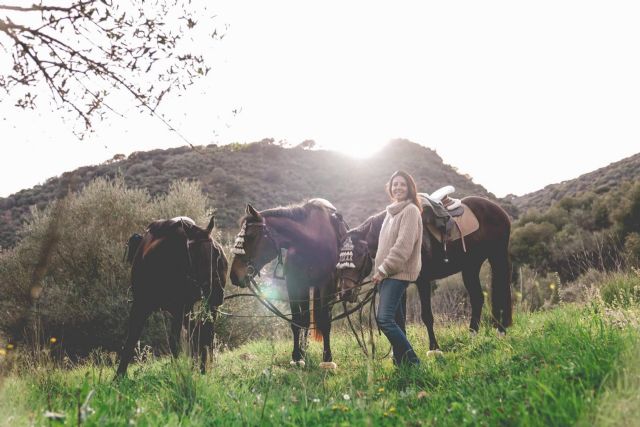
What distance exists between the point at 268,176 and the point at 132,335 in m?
35.0

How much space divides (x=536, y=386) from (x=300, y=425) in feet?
5.72

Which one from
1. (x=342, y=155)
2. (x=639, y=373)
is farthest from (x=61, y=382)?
(x=342, y=155)

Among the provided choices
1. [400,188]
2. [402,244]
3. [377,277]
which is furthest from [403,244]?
[400,188]

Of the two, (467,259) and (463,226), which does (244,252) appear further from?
(467,259)

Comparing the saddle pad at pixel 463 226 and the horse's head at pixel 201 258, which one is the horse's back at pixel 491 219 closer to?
the saddle pad at pixel 463 226

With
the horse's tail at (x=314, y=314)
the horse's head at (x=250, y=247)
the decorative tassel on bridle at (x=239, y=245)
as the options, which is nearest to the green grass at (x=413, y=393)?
the horse's tail at (x=314, y=314)

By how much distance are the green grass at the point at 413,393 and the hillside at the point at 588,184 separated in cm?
2549

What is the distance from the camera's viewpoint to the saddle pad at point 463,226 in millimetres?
6898

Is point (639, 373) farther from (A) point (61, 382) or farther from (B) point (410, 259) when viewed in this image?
(A) point (61, 382)

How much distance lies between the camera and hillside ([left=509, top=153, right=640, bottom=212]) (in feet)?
88.9

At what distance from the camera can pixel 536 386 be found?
320 cm

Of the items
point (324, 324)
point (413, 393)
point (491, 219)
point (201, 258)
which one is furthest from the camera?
point (491, 219)

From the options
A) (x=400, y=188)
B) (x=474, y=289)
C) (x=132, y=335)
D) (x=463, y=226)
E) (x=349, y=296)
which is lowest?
(x=474, y=289)

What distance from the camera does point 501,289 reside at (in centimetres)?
751
